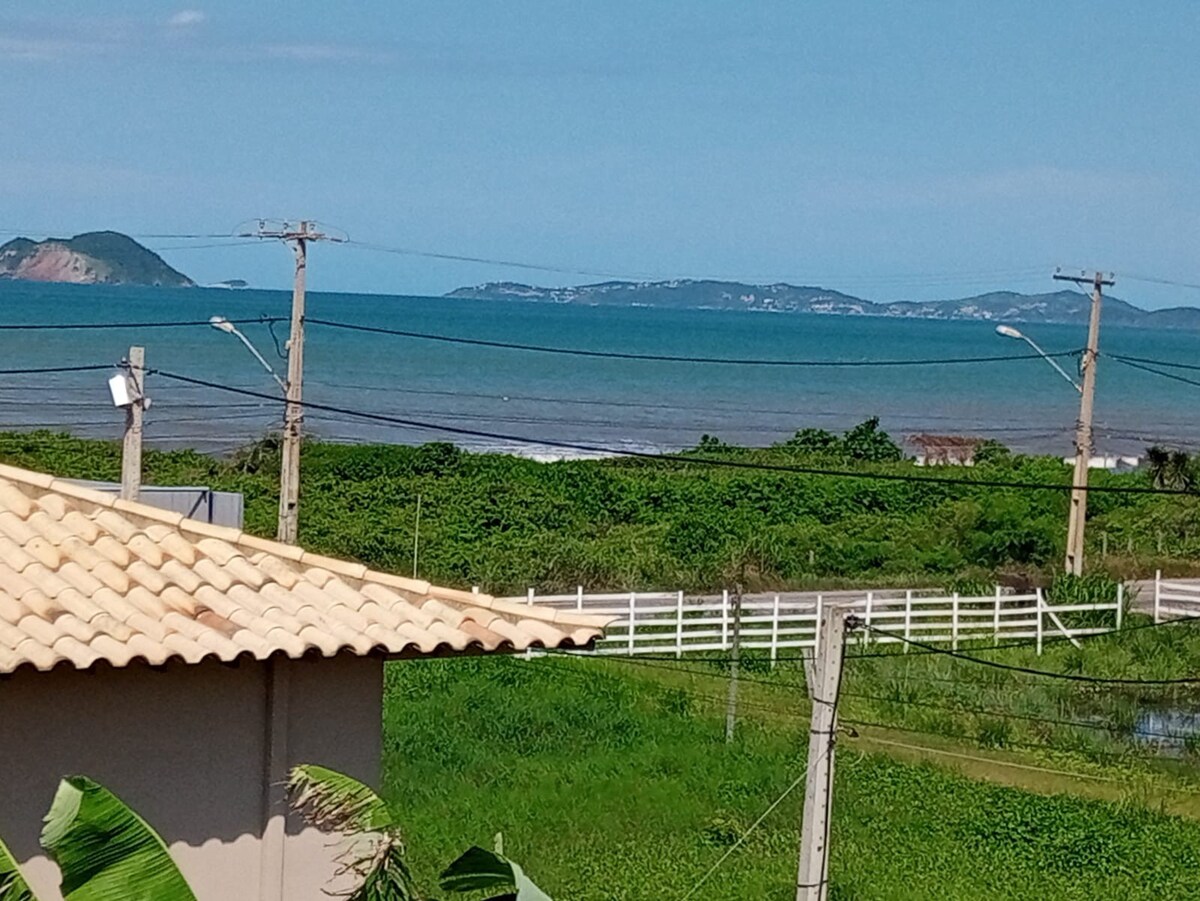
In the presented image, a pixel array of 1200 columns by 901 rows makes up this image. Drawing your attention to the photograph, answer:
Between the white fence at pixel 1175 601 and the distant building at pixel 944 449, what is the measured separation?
31678mm

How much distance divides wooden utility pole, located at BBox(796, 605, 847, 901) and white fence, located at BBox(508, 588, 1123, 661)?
42.8 ft

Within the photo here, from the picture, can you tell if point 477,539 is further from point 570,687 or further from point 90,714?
point 90,714

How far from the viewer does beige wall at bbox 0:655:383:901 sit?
310 inches

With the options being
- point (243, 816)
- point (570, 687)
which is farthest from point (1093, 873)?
point (243, 816)

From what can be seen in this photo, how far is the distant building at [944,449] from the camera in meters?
63.5

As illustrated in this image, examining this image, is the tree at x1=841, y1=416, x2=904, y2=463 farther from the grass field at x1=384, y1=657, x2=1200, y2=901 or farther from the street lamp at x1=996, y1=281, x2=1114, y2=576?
the grass field at x1=384, y1=657, x2=1200, y2=901

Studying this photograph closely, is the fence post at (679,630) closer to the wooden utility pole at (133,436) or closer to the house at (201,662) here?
the wooden utility pole at (133,436)

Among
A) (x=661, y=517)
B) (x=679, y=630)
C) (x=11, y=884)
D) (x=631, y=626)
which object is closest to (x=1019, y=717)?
(x=679, y=630)

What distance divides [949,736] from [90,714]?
1450 centimetres

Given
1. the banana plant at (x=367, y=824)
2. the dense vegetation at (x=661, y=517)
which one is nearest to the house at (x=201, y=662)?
the banana plant at (x=367, y=824)

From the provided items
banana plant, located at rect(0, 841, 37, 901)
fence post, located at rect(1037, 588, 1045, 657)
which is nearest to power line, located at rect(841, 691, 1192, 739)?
fence post, located at rect(1037, 588, 1045, 657)

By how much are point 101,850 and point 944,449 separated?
62.4 m

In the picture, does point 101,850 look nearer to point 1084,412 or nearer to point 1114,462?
point 1084,412

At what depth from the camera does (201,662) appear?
7812 millimetres
